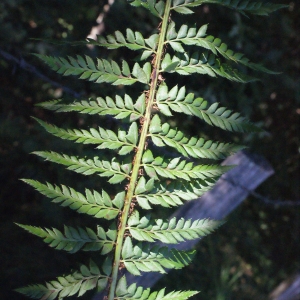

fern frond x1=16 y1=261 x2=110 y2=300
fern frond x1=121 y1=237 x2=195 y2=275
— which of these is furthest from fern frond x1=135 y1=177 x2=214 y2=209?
fern frond x1=16 y1=261 x2=110 y2=300

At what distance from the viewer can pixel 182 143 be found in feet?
3.60

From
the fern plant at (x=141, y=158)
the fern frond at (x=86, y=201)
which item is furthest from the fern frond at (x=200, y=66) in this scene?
the fern frond at (x=86, y=201)

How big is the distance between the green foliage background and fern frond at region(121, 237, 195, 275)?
84 centimetres

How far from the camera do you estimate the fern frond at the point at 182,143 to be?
1.08m

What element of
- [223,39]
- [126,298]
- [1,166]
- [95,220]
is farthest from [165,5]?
[1,166]

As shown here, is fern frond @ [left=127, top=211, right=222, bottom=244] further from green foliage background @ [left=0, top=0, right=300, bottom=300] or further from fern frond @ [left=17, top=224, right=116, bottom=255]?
green foliage background @ [left=0, top=0, right=300, bottom=300]

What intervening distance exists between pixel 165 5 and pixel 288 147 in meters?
2.28

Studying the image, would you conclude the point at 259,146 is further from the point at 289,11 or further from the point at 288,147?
the point at 289,11

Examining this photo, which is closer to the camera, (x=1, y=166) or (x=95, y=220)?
(x=95, y=220)

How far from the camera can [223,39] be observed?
2086 mm

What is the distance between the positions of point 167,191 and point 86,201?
21 cm

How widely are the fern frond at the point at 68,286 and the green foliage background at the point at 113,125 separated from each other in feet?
2.81

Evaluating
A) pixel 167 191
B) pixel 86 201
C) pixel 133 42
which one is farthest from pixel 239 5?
pixel 86 201

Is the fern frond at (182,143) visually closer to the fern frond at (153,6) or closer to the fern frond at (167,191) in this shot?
the fern frond at (167,191)
